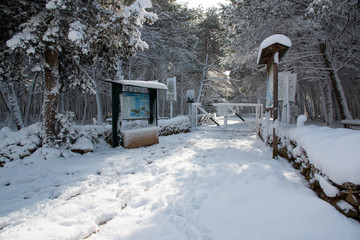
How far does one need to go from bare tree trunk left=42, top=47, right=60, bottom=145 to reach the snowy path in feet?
4.18

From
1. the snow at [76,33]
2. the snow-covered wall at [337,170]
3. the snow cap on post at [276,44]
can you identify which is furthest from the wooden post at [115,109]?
the snow-covered wall at [337,170]

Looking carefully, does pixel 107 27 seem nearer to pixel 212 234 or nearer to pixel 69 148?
pixel 69 148

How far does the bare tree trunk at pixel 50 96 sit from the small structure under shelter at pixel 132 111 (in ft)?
5.46

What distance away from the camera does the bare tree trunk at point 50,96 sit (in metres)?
5.59

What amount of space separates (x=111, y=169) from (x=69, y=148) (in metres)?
2.27

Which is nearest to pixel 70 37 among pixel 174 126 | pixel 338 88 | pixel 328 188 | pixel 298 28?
pixel 328 188

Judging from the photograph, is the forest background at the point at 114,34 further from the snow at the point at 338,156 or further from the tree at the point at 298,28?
the snow at the point at 338,156

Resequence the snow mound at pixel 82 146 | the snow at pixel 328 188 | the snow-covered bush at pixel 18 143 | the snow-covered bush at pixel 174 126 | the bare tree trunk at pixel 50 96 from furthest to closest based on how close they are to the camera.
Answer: the snow-covered bush at pixel 174 126
the snow mound at pixel 82 146
the bare tree trunk at pixel 50 96
the snow-covered bush at pixel 18 143
the snow at pixel 328 188

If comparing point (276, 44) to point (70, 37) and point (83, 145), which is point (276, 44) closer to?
point (70, 37)

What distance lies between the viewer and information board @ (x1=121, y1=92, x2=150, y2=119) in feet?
23.6

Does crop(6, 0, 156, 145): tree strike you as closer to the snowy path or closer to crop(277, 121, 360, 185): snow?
the snowy path

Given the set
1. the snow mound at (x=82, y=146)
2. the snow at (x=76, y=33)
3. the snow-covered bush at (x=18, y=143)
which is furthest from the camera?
the snow mound at (x=82, y=146)

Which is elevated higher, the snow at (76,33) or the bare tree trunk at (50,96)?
the snow at (76,33)

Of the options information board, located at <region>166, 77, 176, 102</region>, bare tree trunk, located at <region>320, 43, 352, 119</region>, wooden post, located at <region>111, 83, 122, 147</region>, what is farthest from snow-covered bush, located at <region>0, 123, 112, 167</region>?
bare tree trunk, located at <region>320, 43, 352, 119</region>
